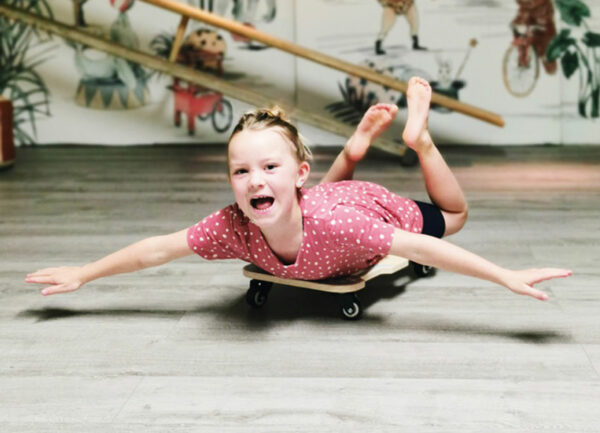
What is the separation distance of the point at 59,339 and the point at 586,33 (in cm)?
413

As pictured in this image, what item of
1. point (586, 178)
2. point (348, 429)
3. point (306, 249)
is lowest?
point (586, 178)

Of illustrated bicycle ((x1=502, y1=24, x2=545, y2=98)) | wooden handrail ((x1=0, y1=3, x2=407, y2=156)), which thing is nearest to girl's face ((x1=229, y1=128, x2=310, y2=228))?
wooden handrail ((x1=0, y1=3, x2=407, y2=156))

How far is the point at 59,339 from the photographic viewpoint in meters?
1.59

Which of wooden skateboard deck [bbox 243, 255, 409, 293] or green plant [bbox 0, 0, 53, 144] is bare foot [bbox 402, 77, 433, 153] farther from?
green plant [bbox 0, 0, 53, 144]

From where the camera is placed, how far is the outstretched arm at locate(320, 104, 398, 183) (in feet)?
6.42

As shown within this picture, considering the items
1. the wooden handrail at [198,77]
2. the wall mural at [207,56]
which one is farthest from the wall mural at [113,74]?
the wooden handrail at [198,77]

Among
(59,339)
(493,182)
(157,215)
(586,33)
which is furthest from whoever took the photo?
(586,33)

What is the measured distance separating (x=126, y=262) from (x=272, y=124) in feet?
1.59

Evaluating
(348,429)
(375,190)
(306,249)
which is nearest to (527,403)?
(348,429)

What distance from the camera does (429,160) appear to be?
189 cm

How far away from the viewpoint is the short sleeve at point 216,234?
1638 mm

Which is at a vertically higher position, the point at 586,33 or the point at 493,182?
the point at 586,33

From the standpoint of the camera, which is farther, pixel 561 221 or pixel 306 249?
pixel 561 221

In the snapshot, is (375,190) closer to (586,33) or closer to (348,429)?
(348,429)
